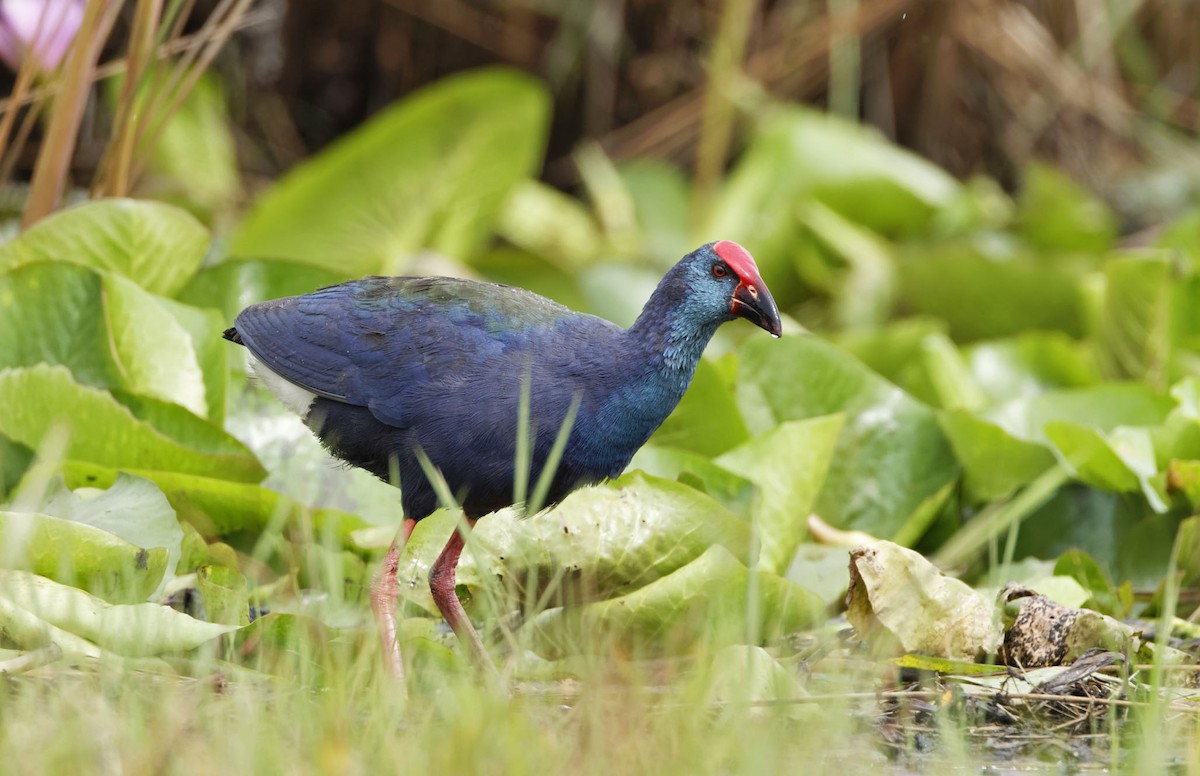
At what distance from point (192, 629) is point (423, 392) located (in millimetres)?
469

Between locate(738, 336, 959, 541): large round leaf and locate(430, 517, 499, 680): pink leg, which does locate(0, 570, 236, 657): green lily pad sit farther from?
locate(738, 336, 959, 541): large round leaf

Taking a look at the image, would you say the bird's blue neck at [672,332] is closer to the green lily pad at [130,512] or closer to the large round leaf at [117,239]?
the green lily pad at [130,512]

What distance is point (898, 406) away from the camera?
2.89 metres

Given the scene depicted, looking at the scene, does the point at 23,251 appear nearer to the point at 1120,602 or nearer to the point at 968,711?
the point at 968,711

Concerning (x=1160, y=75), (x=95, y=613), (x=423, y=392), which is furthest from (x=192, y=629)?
(x=1160, y=75)

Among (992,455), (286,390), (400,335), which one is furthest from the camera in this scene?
(992,455)

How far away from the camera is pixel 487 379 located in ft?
7.12

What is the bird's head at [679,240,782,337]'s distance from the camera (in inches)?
86.0

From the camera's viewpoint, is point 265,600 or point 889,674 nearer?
point 889,674

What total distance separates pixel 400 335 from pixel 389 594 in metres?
0.39

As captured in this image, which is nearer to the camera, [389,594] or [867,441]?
[389,594]

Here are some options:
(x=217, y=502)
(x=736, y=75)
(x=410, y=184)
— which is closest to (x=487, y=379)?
(x=217, y=502)

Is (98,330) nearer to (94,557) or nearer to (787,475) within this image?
(94,557)

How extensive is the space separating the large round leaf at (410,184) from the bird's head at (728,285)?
5.56 ft
